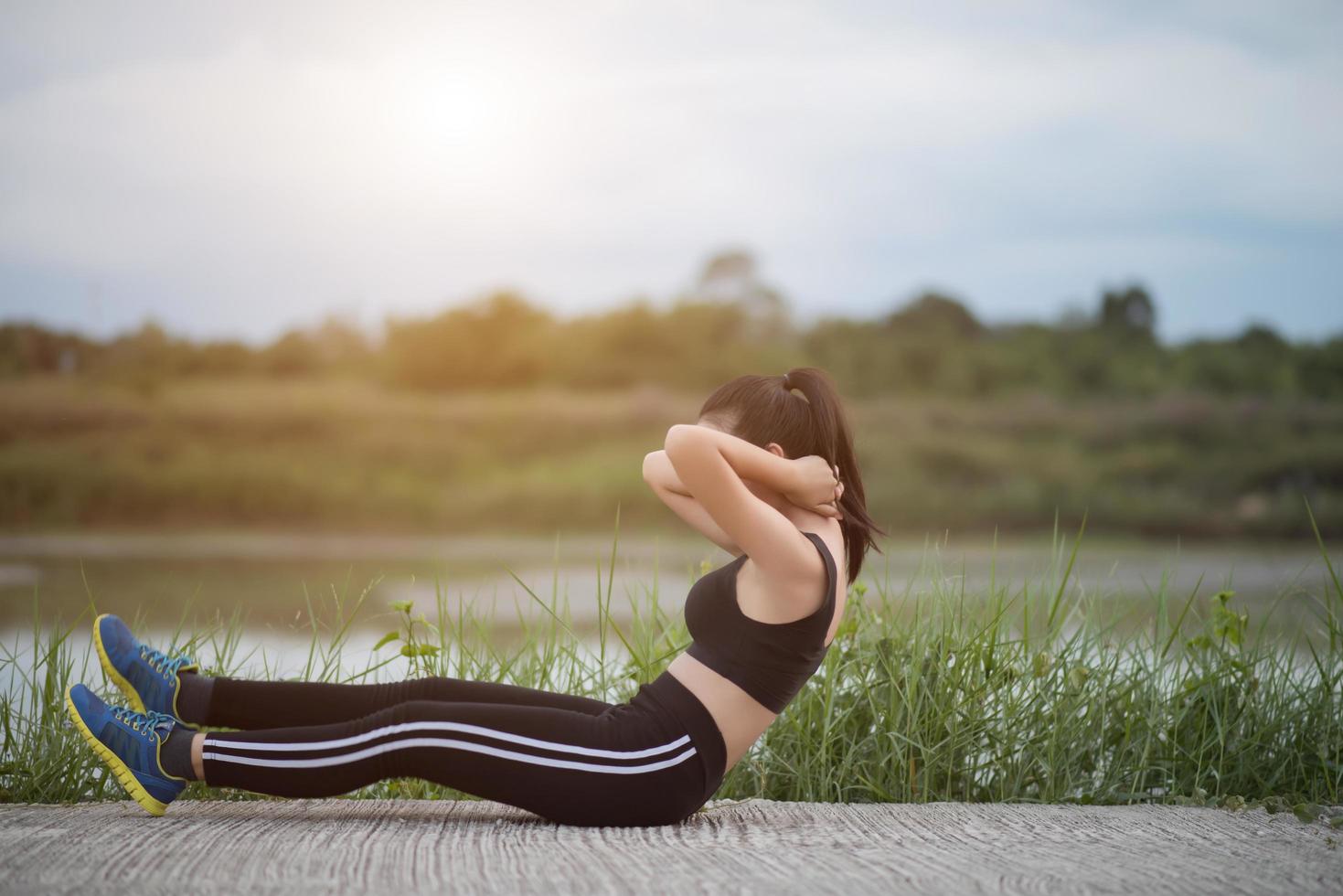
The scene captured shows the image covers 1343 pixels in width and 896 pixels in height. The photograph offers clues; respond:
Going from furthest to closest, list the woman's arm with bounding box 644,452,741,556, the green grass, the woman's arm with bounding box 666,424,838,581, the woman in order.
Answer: the green grass < the woman's arm with bounding box 644,452,741,556 < the woman < the woman's arm with bounding box 666,424,838,581

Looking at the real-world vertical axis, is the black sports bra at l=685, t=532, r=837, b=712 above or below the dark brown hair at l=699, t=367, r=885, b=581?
below

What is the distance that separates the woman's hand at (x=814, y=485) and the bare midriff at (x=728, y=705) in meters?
0.40

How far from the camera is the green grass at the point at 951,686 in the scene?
9.64 ft

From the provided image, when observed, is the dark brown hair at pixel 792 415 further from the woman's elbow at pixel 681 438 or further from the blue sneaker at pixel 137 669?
the blue sneaker at pixel 137 669

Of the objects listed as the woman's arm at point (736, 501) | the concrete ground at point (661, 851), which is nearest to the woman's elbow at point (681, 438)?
the woman's arm at point (736, 501)

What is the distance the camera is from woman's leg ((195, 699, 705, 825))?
2.19 meters

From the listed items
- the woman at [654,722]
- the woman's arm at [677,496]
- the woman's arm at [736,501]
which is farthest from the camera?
the woman's arm at [677,496]

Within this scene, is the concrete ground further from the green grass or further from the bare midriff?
the green grass

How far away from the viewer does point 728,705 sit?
2.23 m

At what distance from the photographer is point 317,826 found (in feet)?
7.43

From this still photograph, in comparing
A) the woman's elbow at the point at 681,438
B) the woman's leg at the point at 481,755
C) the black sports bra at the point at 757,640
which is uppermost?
the woman's elbow at the point at 681,438

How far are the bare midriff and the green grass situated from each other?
68 centimetres

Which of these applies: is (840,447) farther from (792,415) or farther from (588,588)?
(588,588)

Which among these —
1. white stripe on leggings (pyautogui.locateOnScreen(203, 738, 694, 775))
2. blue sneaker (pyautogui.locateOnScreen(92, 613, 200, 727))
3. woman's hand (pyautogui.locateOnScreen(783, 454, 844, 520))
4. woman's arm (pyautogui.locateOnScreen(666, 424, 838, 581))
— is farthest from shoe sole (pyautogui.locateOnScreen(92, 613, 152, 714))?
woman's hand (pyautogui.locateOnScreen(783, 454, 844, 520))
